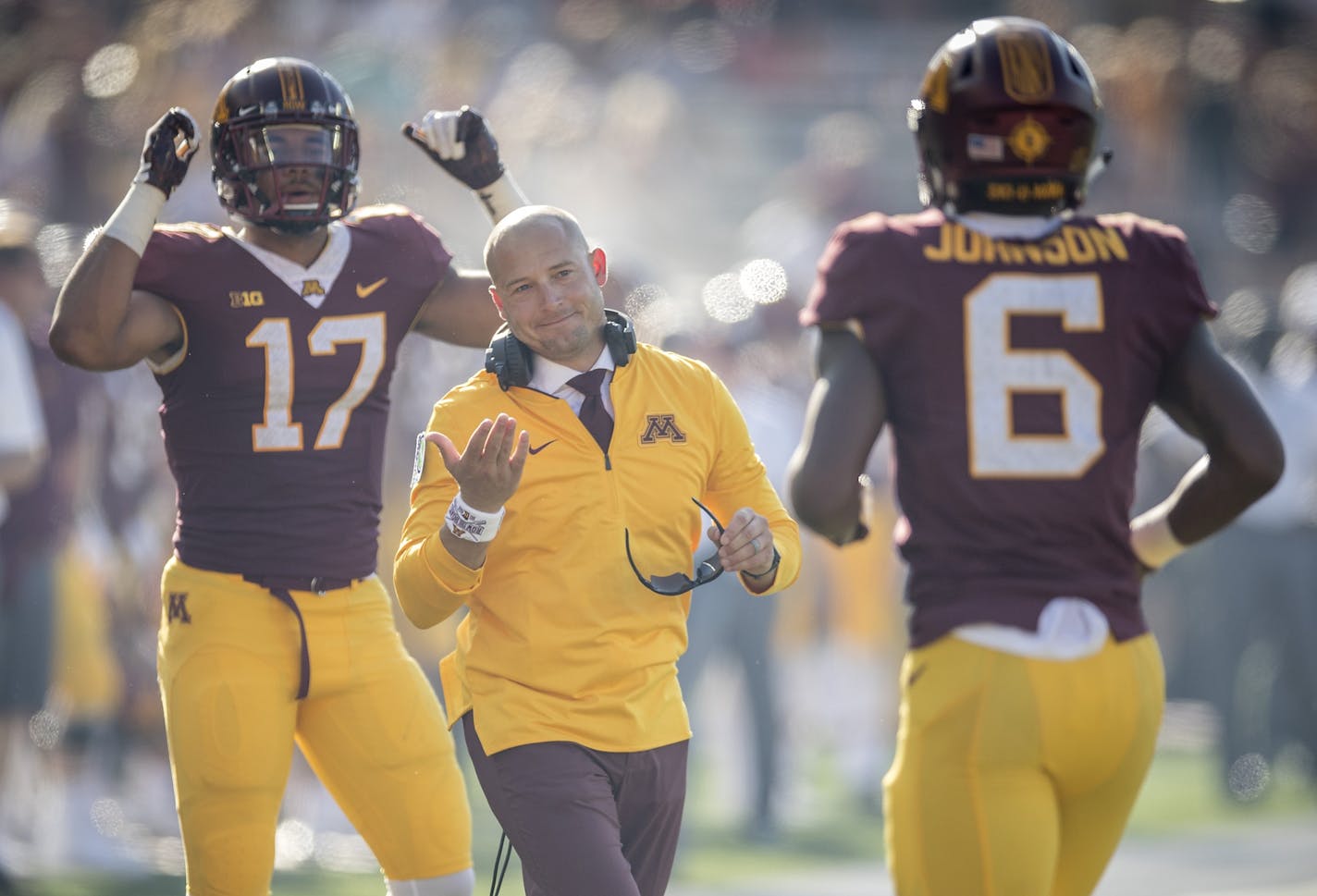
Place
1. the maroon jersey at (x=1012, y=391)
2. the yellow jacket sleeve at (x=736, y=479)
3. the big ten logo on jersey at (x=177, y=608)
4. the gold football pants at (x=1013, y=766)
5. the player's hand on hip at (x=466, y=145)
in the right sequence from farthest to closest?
the player's hand on hip at (x=466, y=145), the big ten logo on jersey at (x=177, y=608), the yellow jacket sleeve at (x=736, y=479), the maroon jersey at (x=1012, y=391), the gold football pants at (x=1013, y=766)

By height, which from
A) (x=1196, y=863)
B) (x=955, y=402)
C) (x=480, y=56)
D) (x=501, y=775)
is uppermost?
(x=480, y=56)

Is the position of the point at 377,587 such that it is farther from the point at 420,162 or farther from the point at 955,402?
the point at 420,162

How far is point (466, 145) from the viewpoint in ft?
15.6

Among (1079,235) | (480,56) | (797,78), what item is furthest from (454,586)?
(797,78)

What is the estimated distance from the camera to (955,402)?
3.44 metres

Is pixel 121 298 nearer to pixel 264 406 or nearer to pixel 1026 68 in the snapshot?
pixel 264 406

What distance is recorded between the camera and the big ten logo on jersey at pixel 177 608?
14.1ft

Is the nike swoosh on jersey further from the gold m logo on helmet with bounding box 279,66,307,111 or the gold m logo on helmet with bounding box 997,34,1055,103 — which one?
the gold m logo on helmet with bounding box 997,34,1055,103

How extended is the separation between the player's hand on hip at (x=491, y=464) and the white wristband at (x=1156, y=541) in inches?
48.2

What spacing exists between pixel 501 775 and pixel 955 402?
1.19 m

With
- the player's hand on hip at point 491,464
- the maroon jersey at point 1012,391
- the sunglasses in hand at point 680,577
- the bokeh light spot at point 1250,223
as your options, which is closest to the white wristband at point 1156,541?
the maroon jersey at point 1012,391

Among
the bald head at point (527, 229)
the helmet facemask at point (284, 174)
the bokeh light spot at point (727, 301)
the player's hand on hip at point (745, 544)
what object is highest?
the helmet facemask at point (284, 174)

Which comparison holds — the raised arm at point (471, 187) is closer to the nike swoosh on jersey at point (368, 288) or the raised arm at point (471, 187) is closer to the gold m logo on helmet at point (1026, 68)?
the nike swoosh on jersey at point (368, 288)

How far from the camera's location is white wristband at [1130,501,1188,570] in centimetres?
367
